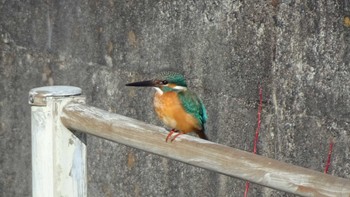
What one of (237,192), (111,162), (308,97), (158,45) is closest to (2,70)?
(111,162)

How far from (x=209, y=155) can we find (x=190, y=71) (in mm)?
1770

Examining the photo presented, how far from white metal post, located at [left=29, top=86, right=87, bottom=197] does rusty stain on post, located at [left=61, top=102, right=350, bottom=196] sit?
0.05m

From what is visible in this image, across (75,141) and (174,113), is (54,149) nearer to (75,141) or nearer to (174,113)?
(75,141)

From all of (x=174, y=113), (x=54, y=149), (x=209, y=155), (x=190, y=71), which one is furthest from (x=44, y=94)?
(x=190, y=71)

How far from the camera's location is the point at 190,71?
15.9 feet

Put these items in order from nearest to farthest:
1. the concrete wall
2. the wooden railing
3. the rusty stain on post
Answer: the rusty stain on post
the wooden railing
the concrete wall

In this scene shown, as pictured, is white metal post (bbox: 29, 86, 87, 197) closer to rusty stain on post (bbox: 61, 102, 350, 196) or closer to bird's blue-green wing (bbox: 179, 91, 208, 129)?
rusty stain on post (bbox: 61, 102, 350, 196)

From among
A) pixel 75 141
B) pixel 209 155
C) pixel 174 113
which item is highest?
pixel 209 155

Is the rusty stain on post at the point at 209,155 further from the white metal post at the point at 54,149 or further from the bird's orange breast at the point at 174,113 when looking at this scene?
the bird's orange breast at the point at 174,113

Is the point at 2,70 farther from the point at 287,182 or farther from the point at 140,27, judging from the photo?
the point at 287,182

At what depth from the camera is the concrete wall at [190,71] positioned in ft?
13.7

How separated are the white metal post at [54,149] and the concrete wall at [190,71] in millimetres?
1150

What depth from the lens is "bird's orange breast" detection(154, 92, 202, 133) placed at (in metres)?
4.49

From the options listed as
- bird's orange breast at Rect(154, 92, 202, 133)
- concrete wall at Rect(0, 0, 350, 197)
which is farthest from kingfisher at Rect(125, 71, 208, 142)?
concrete wall at Rect(0, 0, 350, 197)
